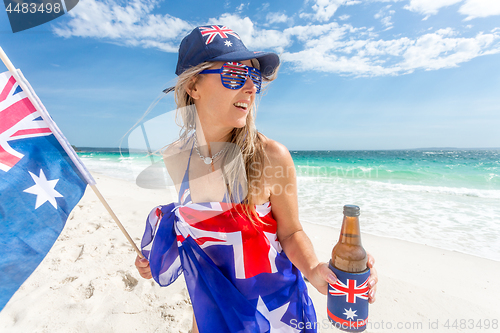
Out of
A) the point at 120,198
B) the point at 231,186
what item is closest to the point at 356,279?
the point at 231,186

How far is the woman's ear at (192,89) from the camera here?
195 cm

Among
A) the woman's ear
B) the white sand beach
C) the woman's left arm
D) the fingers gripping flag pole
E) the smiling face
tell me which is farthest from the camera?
the white sand beach

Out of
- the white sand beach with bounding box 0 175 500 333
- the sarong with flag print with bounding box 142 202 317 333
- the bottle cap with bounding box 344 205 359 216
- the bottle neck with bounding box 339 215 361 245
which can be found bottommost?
the white sand beach with bounding box 0 175 500 333

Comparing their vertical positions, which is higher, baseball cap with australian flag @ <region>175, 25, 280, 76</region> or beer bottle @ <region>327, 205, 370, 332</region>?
baseball cap with australian flag @ <region>175, 25, 280, 76</region>

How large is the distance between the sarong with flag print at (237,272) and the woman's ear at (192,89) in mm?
859

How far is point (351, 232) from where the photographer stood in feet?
4.69

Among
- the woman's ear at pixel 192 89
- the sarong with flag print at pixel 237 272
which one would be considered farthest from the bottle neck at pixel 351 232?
the woman's ear at pixel 192 89

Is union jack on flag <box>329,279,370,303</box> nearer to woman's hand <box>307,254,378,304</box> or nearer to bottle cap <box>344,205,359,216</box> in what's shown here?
woman's hand <box>307,254,378,304</box>

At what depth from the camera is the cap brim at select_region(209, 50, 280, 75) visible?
65.5 inches

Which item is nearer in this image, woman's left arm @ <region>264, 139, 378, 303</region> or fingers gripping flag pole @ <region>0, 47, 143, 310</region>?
fingers gripping flag pole @ <region>0, 47, 143, 310</region>

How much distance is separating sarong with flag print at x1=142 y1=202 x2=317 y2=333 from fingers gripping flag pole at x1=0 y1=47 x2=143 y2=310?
712mm

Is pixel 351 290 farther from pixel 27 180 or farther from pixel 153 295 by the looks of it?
pixel 153 295

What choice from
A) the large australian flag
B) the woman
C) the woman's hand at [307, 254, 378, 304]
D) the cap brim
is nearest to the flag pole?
the large australian flag

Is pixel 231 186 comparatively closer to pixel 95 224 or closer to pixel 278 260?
pixel 278 260
